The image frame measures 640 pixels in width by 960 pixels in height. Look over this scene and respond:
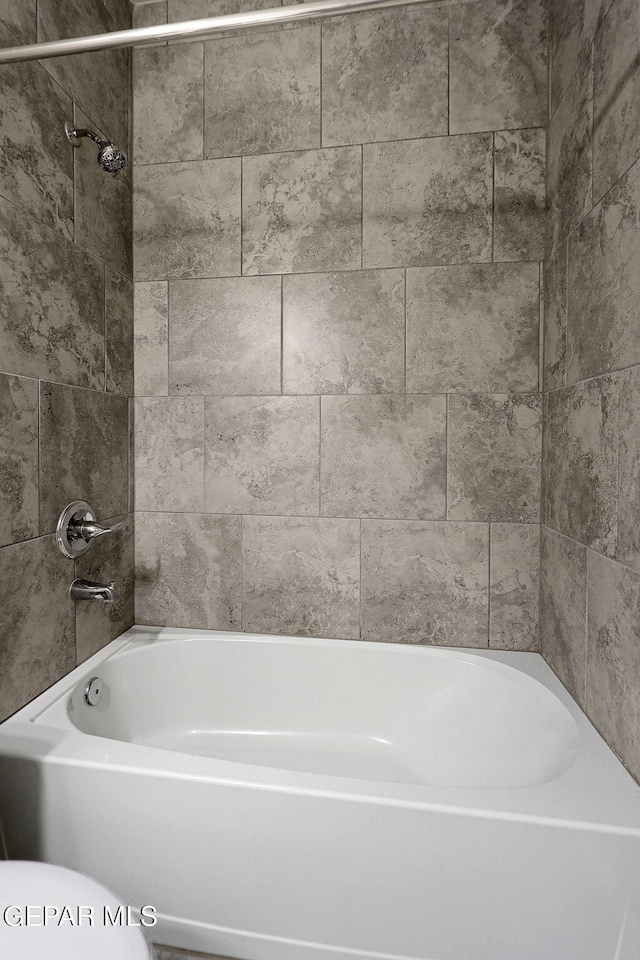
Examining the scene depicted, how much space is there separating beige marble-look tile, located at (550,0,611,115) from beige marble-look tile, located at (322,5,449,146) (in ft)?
1.03

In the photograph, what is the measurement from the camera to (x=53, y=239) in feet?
4.79

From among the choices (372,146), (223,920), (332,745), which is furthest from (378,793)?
(372,146)

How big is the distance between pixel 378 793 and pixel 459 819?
15 cm

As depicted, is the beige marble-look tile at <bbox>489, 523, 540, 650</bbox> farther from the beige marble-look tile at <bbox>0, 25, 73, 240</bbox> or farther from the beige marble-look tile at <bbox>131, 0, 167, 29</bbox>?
the beige marble-look tile at <bbox>131, 0, 167, 29</bbox>

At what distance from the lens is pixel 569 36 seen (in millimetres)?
1458

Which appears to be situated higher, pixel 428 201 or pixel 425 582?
pixel 428 201

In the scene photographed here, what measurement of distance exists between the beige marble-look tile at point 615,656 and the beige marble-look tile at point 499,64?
1379mm

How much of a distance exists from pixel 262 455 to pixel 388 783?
110 centimetres

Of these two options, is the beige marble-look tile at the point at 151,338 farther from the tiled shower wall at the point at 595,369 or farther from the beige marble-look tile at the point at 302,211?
the tiled shower wall at the point at 595,369

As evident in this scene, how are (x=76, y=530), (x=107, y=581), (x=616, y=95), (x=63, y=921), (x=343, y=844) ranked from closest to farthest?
1. (x=63, y=921)
2. (x=343, y=844)
3. (x=616, y=95)
4. (x=76, y=530)
5. (x=107, y=581)

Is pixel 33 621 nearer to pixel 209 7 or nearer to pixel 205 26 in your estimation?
pixel 205 26

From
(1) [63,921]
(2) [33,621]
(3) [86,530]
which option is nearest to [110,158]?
(3) [86,530]

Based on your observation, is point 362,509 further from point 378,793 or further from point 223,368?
point 378,793

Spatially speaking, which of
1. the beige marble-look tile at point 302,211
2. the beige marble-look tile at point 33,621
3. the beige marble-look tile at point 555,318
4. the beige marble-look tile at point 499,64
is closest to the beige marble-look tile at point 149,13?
the beige marble-look tile at point 302,211
